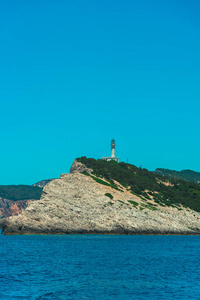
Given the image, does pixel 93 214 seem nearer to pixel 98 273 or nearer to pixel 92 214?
pixel 92 214

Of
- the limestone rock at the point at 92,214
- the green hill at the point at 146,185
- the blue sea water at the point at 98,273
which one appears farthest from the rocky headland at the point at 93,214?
the blue sea water at the point at 98,273

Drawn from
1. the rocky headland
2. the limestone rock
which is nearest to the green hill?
the rocky headland

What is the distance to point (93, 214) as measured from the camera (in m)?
103

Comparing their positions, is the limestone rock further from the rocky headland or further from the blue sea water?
the blue sea water

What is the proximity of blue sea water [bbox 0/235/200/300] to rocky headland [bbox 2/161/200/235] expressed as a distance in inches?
1286

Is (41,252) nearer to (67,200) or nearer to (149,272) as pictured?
(149,272)

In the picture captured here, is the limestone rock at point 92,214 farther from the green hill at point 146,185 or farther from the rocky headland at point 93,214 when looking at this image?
the green hill at point 146,185

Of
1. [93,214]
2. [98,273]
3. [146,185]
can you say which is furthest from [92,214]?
[98,273]

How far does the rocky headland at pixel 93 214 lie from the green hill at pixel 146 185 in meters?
5.37

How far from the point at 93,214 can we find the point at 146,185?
36.9m

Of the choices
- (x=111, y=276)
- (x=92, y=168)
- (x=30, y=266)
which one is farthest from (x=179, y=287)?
(x=92, y=168)

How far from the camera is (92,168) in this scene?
134 m

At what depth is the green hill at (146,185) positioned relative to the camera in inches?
4970

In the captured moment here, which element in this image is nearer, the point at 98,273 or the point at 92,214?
the point at 98,273
